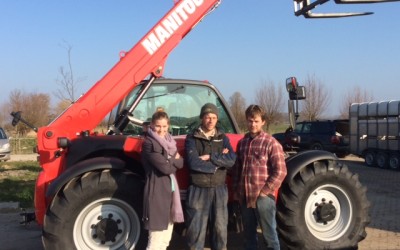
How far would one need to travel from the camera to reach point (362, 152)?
18953mm

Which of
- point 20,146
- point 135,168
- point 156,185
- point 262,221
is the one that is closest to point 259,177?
point 262,221

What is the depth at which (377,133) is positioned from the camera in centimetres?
1783

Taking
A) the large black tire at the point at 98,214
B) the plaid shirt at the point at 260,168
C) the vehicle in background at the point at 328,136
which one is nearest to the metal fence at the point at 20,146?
the vehicle in background at the point at 328,136

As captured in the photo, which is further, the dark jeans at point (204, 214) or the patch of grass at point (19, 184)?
the patch of grass at point (19, 184)

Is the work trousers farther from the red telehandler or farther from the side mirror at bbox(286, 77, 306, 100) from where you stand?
the side mirror at bbox(286, 77, 306, 100)

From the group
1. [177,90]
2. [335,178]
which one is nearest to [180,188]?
[177,90]

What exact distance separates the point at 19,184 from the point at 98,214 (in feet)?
28.8

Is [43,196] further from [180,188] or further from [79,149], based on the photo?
[180,188]

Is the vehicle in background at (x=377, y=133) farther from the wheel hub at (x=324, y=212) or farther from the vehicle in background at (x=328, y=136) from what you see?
the wheel hub at (x=324, y=212)

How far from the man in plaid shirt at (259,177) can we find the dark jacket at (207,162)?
8.2 inches

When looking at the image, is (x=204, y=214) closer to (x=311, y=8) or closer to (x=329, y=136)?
(x=311, y=8)

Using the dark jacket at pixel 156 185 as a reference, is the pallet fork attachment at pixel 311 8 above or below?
above

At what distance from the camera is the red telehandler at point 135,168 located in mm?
4723

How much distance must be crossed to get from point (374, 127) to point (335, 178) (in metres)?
13.6
